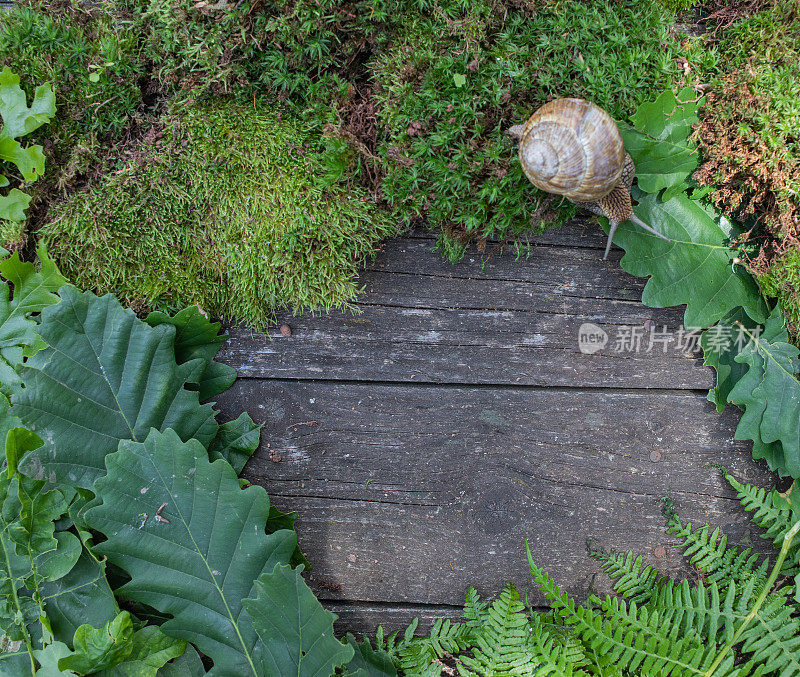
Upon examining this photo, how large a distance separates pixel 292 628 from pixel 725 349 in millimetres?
1901

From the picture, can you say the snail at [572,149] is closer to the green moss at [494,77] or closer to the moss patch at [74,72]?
the green moss at [494,77]

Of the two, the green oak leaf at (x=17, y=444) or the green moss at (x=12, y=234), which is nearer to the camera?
the green oak leaf at (x=17, y=444)

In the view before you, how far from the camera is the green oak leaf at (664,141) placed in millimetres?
1899

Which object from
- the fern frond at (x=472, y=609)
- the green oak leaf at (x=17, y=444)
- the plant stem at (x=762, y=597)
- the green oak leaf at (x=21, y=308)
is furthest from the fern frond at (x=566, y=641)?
the green oak leaf at (x=21, y=308)

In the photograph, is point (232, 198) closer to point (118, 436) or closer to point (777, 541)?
point (118, 436)

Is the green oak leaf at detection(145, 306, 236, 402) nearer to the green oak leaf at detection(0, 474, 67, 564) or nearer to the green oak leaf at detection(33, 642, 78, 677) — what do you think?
the green oak leaf at detection(0, 474, 67, 564)

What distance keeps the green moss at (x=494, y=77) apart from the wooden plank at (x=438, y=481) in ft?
2.57

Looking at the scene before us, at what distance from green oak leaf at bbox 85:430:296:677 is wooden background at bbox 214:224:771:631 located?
0.31 m

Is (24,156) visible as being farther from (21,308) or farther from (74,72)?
(21,308)

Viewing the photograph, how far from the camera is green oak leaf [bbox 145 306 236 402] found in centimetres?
197

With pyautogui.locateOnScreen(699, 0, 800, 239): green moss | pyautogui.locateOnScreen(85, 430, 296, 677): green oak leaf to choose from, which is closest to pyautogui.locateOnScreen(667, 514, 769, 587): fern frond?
pyautogui.locateOnScreen(699, 0, 800, 239): green moss

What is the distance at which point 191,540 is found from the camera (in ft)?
6.06

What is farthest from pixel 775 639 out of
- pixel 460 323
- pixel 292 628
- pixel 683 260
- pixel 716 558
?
pixel 292 628

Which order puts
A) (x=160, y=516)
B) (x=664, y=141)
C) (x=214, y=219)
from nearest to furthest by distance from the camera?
(x=160, y=516) < (x=664, y=141) < (x=214, y=219)
